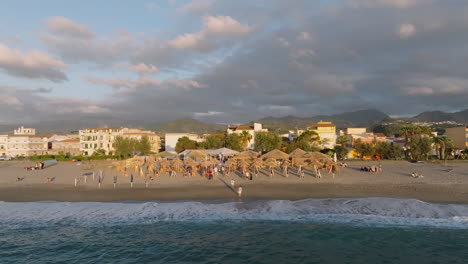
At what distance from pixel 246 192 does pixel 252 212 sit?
4128mm

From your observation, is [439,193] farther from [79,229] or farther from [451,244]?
[79,229]

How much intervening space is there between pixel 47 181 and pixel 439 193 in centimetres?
2930

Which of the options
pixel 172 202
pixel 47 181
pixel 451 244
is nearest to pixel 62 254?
pixel 172 202

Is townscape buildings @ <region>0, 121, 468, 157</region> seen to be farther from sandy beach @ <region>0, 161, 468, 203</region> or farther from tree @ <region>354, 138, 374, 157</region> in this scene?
sandy beach @ <region>0, 161, 468, 203</region>

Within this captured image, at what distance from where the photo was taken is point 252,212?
1406 centimetres

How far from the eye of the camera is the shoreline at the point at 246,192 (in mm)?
16812

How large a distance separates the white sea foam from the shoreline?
1.28 m

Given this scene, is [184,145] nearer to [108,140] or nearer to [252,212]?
[108,140]

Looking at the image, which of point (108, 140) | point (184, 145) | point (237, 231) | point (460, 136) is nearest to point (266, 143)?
point (184, 145)

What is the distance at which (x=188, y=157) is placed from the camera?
27.4 meters

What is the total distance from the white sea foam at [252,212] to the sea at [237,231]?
46 millimetres

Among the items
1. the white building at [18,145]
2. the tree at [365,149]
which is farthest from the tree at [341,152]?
the white building at [18,145]

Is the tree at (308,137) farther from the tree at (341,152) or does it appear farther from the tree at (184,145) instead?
the tree at (184,145)

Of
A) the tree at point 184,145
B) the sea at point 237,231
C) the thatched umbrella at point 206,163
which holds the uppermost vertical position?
the tree at point 184,145
